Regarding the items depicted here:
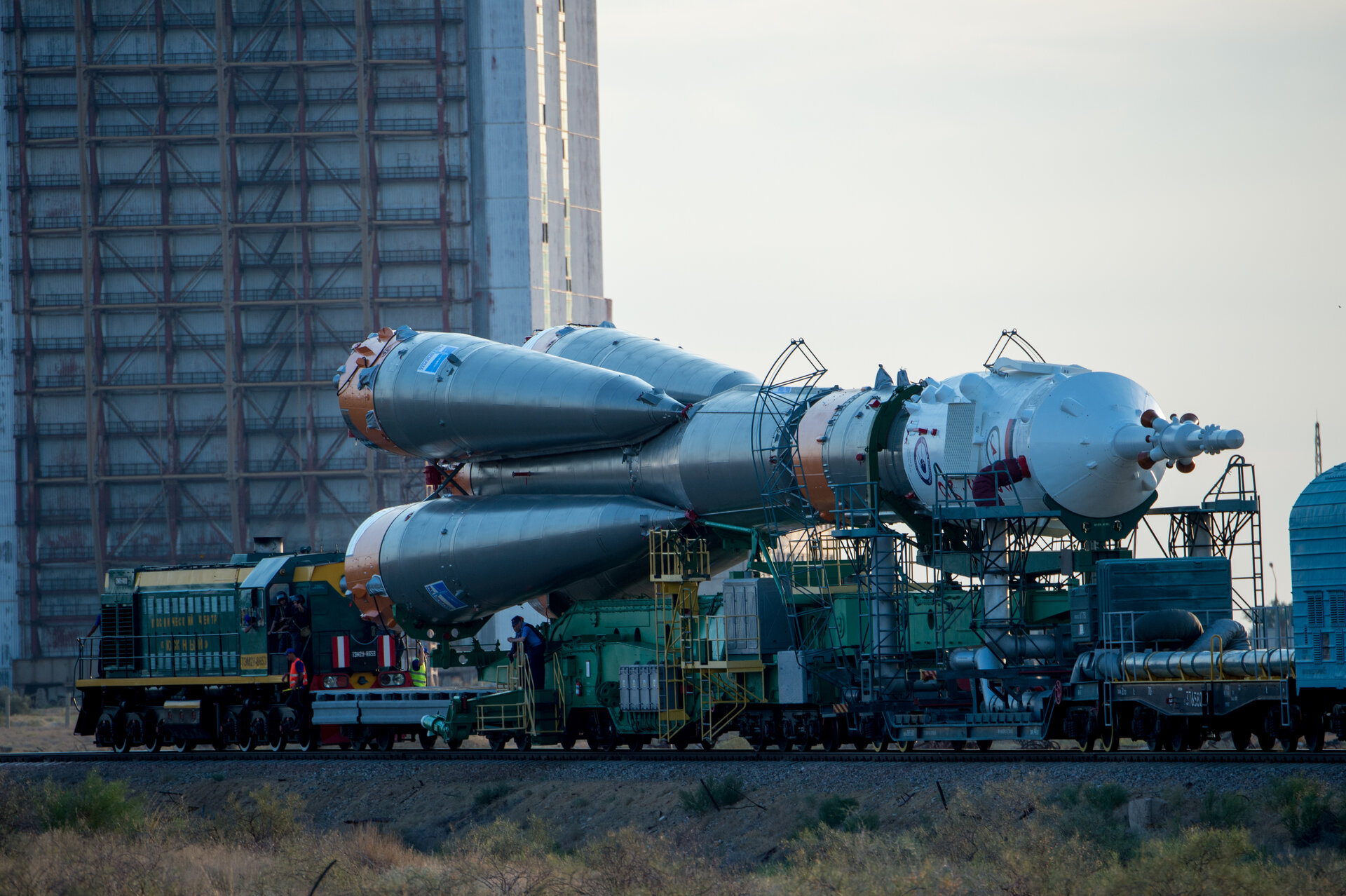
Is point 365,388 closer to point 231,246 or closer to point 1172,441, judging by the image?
point 1172,441

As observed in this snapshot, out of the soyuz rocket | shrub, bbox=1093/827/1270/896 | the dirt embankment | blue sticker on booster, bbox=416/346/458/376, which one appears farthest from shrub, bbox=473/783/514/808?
shrub, bbox=1093/827/1270/896

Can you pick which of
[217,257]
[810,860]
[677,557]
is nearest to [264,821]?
[677,557]

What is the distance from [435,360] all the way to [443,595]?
171 inches

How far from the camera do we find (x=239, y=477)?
230 feet

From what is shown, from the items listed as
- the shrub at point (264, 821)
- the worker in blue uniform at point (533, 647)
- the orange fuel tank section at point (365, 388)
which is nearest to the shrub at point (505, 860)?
the shrub at point (264, 821)

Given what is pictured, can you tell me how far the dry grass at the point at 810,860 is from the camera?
1611 cm

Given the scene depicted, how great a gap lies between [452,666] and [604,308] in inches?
1786

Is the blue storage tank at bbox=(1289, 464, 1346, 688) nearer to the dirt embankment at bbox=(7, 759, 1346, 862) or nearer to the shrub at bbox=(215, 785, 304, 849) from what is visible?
the dirt embankment at bbox=(7, 759, 1346, 862)

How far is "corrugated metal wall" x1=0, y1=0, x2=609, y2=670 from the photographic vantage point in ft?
231

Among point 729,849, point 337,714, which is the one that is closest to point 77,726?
point 337,714

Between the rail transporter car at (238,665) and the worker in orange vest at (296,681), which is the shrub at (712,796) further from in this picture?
the worker in orange vest at (296,681)

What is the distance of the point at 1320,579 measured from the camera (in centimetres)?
2056

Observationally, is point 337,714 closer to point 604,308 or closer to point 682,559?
point 682,559

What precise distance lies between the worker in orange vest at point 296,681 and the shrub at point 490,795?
793cm
